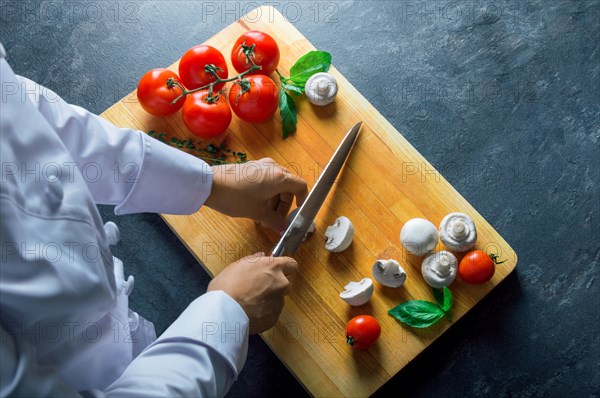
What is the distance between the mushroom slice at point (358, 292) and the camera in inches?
45.6

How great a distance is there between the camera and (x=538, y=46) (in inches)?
59.6

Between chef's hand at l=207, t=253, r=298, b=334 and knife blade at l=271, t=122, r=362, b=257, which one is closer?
chef's hand at l=207, t=253, r=298, b=334

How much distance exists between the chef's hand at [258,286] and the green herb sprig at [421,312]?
0.23 meters

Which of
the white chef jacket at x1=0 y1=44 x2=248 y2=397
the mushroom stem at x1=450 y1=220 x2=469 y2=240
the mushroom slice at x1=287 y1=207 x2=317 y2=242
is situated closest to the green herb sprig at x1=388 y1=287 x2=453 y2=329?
the mushroom stem at x1=450 y1=220 x2=469 y2=240

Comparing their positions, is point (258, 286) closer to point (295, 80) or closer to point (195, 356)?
point (195, 356)

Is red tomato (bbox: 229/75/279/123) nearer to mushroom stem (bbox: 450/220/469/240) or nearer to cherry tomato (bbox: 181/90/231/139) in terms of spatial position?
cherry tomato (bbox: 181/90/231/139)

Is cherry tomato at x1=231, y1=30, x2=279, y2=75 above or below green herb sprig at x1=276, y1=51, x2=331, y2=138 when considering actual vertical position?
above

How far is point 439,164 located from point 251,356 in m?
0.61

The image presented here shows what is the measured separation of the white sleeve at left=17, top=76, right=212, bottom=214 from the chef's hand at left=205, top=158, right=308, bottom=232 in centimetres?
4

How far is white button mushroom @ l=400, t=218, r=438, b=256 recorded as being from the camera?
46.6 inches

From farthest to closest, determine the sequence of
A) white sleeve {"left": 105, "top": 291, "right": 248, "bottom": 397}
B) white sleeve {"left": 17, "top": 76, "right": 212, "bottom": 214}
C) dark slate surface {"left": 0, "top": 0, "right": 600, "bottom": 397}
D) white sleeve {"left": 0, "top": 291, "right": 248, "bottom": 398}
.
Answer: dark slate surface {"left": 0, "top": 0, "right": 600, "bottom": 397}, white sleeve {"left": 17, "top": 76, "right": 212, "bottom": 214}, white sleeve {"left": 105, "top": 291, "right": 248, "bottom": 397}, white sleeve {"left": 0, "top": 291, "right": 248, "bottom": 398}

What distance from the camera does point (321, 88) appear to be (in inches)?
48.9

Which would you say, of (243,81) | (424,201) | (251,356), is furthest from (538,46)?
(251,356)

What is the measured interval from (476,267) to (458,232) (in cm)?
7
